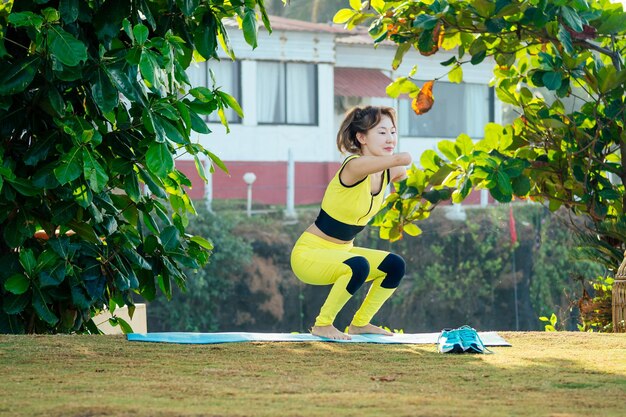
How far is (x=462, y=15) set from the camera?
707cm

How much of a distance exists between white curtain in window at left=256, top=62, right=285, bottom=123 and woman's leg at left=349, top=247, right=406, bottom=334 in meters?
15.9

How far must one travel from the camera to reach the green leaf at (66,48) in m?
4.82

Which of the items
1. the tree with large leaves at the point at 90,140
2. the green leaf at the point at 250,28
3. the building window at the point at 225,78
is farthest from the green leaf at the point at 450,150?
the building window at the point at 225,78

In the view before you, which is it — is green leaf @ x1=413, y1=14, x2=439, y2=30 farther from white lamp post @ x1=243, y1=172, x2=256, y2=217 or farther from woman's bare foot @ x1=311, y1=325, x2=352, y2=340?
white lamp post @ x1=243, y1=172, x2=256, y2=217

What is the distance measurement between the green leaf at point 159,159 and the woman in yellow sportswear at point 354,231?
37.6 inches

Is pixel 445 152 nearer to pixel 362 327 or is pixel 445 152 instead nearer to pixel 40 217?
pixel 362 327

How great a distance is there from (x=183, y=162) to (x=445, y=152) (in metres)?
12.3

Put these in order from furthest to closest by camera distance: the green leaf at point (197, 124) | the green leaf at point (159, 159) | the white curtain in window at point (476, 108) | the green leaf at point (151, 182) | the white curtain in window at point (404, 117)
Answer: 1. the white curtain in window at point (476, 108)
2. the white curtain in window at point (404, 117)
3. the green leaf at point (151, 182)
4. the green leaf at point (197, 124)
5. the green leaf at point (159, 159)

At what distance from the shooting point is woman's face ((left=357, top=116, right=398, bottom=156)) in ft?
19.0

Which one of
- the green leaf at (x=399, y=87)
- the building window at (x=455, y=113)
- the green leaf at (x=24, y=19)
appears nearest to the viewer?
the green leaf at (x=24, y=19)

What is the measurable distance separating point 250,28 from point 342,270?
1267mm

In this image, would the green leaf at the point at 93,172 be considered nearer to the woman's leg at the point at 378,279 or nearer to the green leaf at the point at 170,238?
the green leaf at the point at 170,238

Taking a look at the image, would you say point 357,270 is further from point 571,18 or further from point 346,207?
point 571,18

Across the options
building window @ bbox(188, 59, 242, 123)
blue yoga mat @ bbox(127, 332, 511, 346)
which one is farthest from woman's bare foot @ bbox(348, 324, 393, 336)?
building window @ bbox(188, 59, 242, 123)
